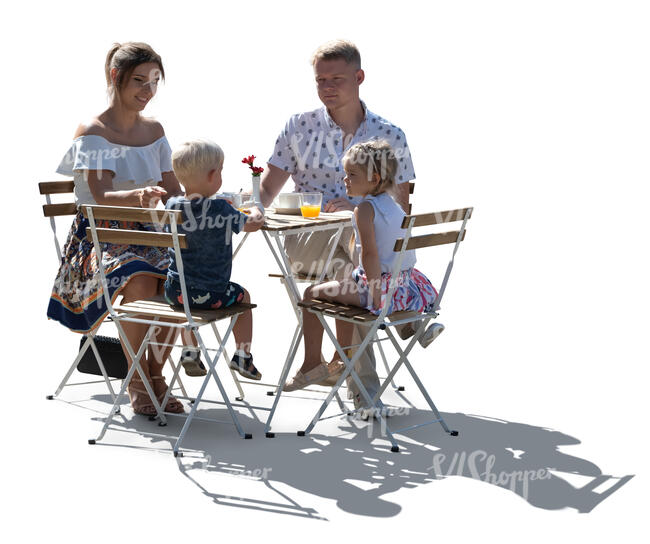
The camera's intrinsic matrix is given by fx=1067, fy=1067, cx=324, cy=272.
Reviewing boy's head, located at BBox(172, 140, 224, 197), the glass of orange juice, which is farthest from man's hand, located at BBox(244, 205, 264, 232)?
the glass of orange juice

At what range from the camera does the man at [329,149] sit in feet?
20.0

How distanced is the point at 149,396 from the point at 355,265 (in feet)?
4.56

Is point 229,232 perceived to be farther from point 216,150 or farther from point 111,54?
point 111,54

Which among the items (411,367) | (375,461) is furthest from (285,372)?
(375,461)

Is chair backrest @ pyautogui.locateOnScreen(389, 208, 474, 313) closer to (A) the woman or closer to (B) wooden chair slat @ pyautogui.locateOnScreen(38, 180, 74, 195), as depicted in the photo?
(A) the woman

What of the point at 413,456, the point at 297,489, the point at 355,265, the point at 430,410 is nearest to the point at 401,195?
the point at 355,265

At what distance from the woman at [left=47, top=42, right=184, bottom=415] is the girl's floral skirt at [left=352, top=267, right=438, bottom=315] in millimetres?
1157

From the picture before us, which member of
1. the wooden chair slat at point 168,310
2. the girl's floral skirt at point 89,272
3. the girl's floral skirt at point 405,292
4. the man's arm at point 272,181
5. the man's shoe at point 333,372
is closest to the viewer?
the wooden chair slat at point 168,310

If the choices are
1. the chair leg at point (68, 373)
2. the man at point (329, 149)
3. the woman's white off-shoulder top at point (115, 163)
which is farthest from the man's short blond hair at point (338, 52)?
the chair leg at point (68, 373)

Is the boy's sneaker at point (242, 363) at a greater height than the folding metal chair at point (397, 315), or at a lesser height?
lesser

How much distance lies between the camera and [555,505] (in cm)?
478

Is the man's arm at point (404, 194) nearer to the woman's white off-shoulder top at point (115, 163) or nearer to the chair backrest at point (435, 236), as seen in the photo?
the chair backrest at point (435, 236)

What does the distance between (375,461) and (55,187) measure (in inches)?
97.6

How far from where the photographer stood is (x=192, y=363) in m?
5.62
